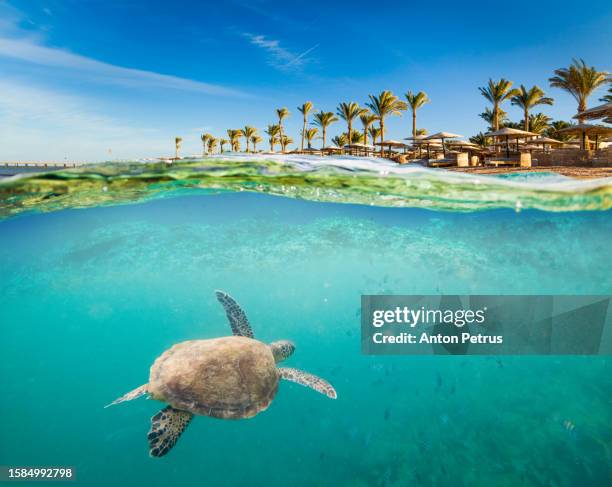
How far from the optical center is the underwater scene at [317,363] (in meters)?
7.41

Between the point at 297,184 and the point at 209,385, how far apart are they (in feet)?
21.0

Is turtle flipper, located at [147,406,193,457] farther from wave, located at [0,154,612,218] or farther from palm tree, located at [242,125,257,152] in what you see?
palm tree, located at [242,125,257,152]

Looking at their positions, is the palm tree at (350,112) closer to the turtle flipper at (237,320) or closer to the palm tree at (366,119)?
the palm tree at (366,119)

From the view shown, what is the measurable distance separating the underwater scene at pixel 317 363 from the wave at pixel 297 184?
8 cm

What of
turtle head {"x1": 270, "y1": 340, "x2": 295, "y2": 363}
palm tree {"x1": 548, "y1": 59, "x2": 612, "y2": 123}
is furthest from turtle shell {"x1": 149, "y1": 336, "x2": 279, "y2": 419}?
palm tree {"x1": 548, "y1": 59, "x2": 612, "y2": 123}

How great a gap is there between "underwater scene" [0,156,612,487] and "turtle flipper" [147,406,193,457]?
2101 millimetres

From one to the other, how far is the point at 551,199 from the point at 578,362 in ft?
30.1

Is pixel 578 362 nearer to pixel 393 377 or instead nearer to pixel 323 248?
pixel 393 377

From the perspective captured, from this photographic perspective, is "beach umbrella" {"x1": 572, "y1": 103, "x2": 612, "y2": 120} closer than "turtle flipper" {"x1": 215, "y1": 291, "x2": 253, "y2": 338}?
No

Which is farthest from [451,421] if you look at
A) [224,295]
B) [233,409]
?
[224,295]

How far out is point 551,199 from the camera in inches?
398

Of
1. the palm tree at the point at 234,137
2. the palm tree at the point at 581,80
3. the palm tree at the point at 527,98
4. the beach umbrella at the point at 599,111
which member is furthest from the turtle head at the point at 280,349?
the palm tree at the point at 234,137

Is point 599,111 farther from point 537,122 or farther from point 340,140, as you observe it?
point 340,140

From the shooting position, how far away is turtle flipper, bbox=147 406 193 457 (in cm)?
516
